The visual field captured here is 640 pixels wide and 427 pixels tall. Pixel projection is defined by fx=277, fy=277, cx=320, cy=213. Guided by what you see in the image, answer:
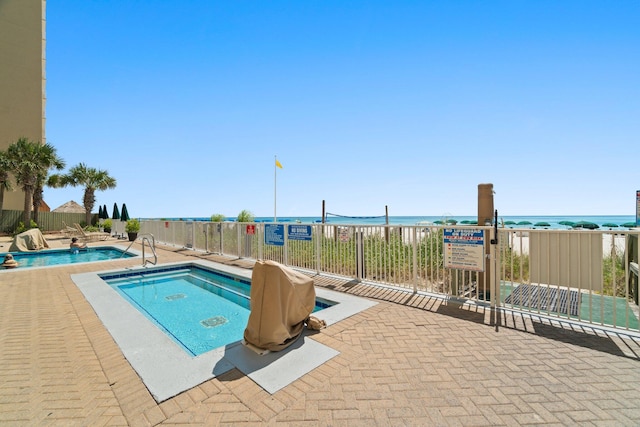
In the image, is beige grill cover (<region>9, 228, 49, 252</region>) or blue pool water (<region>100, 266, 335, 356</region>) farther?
beige grill cover (<region>9, 228, 49, 252</region>)

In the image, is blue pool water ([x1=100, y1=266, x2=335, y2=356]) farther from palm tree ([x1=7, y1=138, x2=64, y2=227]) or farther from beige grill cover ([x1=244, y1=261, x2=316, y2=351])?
palm tree ([x1=7, y1=138, x2=64, y2=227])

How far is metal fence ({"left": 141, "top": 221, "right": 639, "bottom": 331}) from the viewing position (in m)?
3.69

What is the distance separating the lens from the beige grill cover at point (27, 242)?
38.8 feet

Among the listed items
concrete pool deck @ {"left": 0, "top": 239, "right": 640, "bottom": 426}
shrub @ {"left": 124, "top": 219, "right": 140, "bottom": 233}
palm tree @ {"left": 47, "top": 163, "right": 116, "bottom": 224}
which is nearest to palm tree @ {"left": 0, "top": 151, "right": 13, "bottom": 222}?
palm tree @ {"left": 47, "top": 163, "right": 116, "bottom": 224}

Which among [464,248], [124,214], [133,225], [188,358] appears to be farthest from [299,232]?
[124,214]

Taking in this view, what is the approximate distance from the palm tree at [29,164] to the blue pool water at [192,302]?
2111 centimetres

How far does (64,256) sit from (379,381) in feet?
48.8

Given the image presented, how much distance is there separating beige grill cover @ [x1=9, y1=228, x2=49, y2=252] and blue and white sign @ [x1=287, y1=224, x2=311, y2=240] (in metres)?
12.5

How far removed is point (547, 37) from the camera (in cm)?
639

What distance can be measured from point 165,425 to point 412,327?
287 cm

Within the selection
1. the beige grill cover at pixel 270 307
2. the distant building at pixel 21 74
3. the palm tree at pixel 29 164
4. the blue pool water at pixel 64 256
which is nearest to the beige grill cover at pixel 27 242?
the blue pool water at pixel 64 256

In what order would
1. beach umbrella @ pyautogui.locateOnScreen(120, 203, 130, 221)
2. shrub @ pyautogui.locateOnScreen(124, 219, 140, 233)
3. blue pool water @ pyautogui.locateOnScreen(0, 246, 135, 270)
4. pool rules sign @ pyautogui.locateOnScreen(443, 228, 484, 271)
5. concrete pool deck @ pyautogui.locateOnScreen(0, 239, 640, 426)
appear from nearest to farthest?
concrete pool deck @ pyautogui.locateOnScreen(0, 239, 640, 426), pool rules sign @ pyautogui.locateOnScreen(443, 228, 484, 271), blue pool water @ pyautogui.locateOnScreen(0, 246, 135, 270), shrub @ pyautogui.locateOnScreen(124, 219, 140, 233), beach umbrella @ pyautogui.locateOnScreen(120, 203, 130, 221)

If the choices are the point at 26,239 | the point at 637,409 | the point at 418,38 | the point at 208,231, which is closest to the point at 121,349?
the point at 637,409

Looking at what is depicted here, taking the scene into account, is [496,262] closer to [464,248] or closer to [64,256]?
[464,248]
